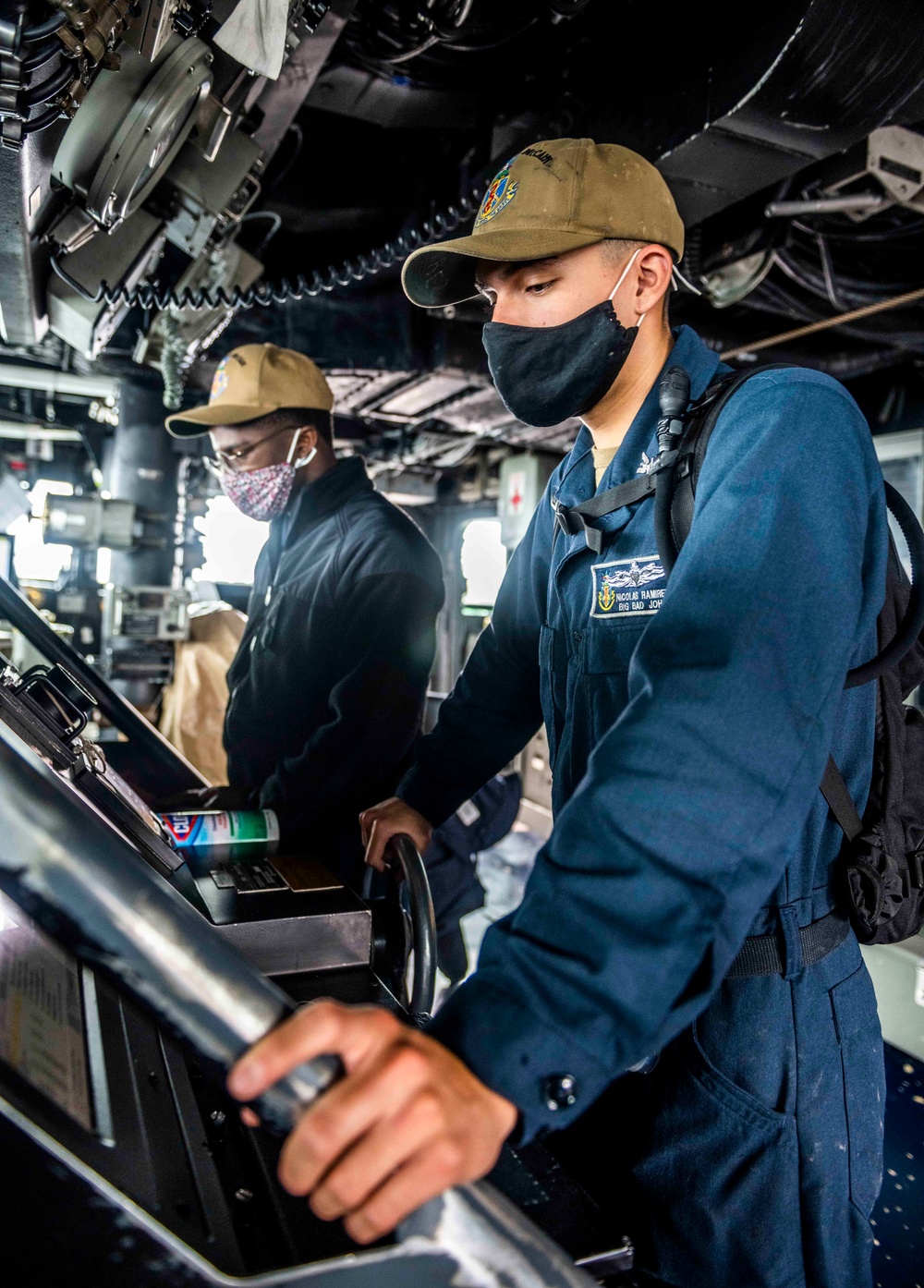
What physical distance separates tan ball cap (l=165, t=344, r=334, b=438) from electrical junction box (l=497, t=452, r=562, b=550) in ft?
13.9

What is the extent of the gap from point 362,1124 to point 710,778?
0.37m

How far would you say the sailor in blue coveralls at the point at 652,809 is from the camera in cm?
61

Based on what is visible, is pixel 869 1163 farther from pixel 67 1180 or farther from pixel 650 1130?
pixel 67 1180

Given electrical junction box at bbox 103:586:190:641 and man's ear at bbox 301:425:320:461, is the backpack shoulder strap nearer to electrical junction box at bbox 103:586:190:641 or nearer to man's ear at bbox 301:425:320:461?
man's ear at bbox 301:425:320:461

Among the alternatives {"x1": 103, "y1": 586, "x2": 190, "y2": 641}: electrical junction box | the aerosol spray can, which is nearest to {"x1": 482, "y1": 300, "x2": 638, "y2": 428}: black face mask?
the aerosol spray can

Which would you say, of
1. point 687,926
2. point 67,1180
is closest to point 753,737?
point 687,926

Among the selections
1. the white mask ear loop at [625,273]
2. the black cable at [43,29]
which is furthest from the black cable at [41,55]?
the white mask ear loop at [625,273]

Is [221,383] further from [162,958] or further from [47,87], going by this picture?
[162,958]

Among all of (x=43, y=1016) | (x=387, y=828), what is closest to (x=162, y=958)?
(x=43, y=1016)

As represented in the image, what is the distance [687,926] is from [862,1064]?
0.58m

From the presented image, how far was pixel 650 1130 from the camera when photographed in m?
1.03

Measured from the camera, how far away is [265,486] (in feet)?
8.20

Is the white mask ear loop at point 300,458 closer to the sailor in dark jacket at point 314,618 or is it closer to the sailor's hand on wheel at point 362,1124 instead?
the sailor in dark jacket at point 314,618

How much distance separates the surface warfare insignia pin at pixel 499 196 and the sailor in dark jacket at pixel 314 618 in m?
1.00
